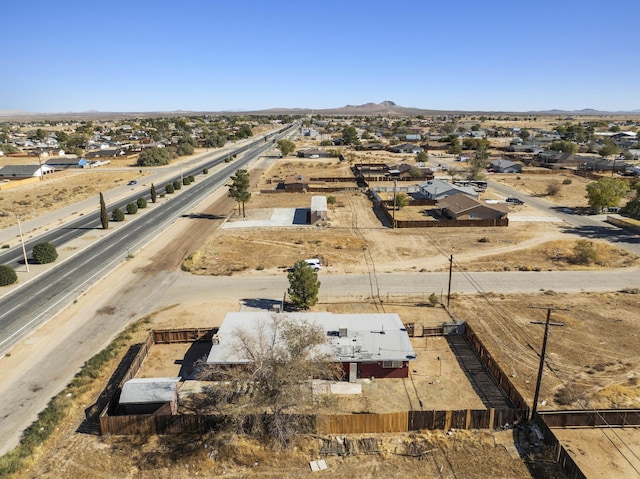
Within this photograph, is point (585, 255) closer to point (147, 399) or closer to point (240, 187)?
point (147, 399)

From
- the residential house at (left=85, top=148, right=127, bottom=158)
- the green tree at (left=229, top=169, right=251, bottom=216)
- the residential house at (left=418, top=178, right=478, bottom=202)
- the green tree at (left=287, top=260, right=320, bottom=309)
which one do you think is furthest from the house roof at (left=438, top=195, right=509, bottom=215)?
the residential house at (left=85, top=148, right=127, bottom=158)

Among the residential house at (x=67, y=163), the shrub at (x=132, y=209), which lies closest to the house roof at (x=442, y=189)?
the shrub at (x=132, y=209)

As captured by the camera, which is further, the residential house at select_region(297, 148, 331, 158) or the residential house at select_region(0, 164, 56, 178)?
the residential house at select_region(297, 148, 331, 158)

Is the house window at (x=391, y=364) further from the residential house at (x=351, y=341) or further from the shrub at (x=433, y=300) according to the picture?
the shrub at (x=433, y=300)

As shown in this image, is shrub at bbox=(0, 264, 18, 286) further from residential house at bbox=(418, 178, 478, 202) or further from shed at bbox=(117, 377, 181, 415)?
residential house at bbox=(418, 178, 478, 202)

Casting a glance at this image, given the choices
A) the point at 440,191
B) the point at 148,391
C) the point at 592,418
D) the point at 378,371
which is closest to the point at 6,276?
the point at 148,391
